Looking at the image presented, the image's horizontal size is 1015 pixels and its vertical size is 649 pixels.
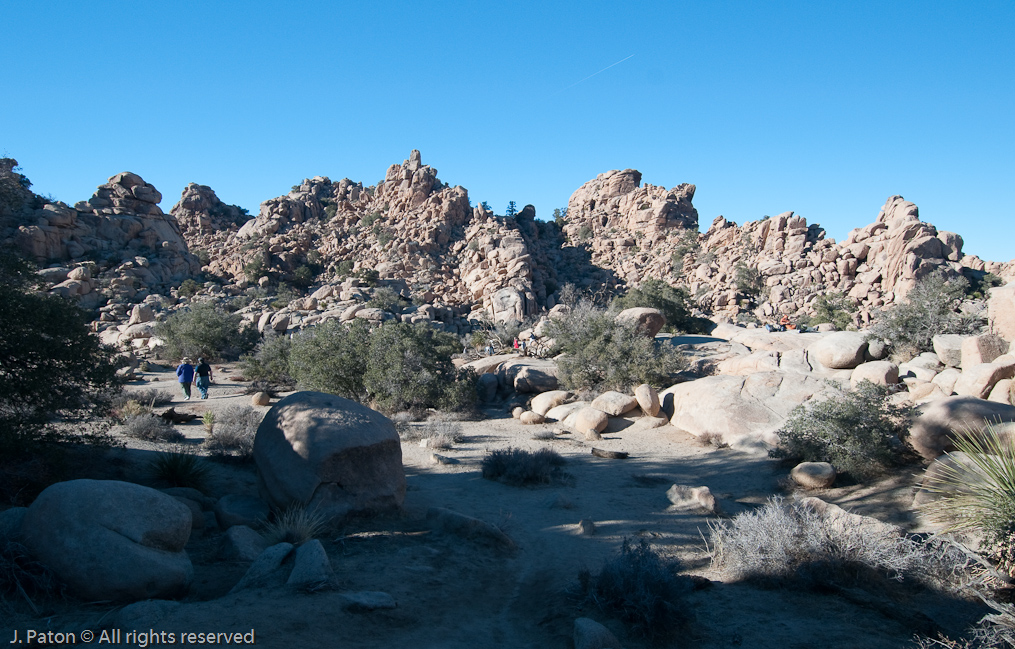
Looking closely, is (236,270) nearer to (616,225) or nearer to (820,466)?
(616,225)

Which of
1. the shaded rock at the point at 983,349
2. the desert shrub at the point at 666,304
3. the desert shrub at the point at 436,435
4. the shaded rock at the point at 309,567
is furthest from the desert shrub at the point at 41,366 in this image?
the desert shrub at the point at 666,304

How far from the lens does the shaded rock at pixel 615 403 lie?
14680 millimetres

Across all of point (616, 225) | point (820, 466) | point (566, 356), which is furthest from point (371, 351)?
point (616, 225)

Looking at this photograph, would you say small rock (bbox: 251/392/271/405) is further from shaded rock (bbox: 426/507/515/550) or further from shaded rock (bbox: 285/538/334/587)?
shaded rock (bbox: 285/538/334/587)

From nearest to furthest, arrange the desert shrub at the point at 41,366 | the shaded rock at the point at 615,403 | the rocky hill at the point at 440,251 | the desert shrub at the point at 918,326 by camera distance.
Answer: the desert shrub at the point at 41,366, the desert shrub at the point at 918,326, the shaded rock at the point at 615,403, the rocky hill at the point at 440,251

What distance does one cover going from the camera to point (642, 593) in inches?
183

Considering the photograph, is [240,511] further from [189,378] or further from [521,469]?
[189,378]

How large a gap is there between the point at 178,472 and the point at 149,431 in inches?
149

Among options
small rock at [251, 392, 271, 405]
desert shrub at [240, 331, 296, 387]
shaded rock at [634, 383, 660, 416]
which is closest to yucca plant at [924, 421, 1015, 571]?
shaded rock at [634, 383, 660, 416]

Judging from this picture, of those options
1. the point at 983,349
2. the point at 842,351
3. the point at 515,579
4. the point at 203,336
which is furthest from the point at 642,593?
the point at 203,336

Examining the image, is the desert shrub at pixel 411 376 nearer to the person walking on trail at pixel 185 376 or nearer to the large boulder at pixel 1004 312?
the person walking on trail at pixel 185 376

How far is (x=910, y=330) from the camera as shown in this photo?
14727 millimetres

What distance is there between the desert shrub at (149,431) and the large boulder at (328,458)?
491 cm

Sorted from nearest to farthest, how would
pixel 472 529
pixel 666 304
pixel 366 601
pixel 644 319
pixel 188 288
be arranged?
pixel 366 601 < pixel 472 529 < pixel 644 319 < pixel 666 304 < pixel 188 288
